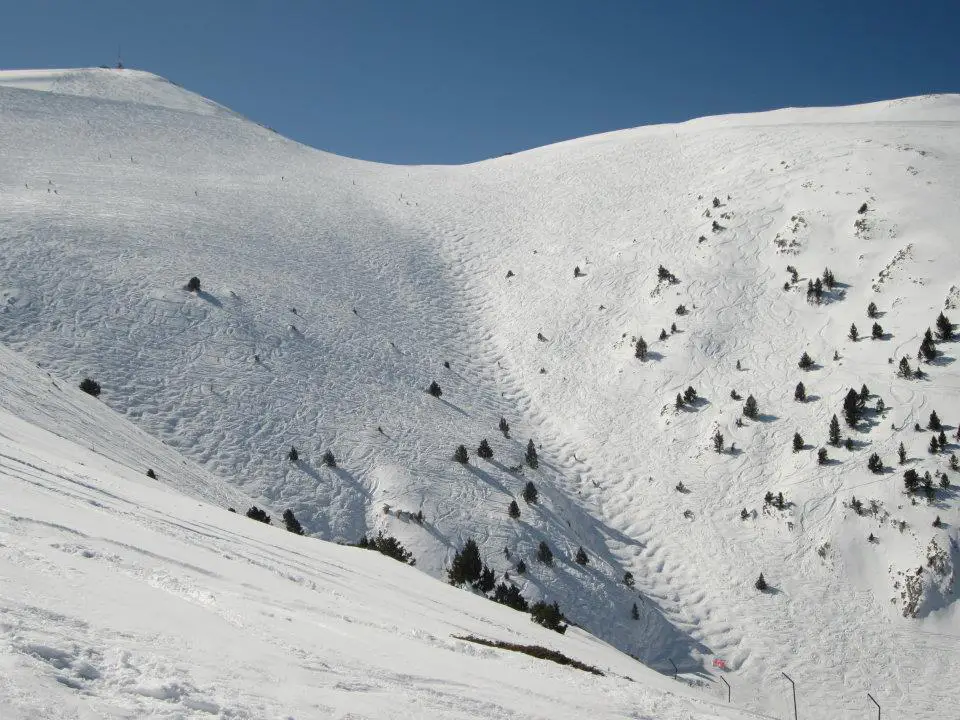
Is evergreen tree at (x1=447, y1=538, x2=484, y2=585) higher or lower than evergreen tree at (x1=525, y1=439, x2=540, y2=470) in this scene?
lower

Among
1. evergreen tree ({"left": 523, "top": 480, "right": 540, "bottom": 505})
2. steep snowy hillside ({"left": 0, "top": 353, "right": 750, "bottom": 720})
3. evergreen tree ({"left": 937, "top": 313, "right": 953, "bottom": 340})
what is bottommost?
steep snowy hillside ({"left": 0, "top": 353, "right": 750, "bottom": 720})

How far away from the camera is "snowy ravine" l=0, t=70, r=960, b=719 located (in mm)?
23703

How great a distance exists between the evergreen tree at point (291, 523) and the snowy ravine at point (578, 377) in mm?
1442

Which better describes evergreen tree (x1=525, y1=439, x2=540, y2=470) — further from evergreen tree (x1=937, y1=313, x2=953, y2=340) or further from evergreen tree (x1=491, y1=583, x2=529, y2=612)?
evergreen tree (x1=937, y1=313, x2=953, y2=340)

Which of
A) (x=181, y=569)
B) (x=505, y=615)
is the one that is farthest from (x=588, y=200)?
(x=181, y=569)

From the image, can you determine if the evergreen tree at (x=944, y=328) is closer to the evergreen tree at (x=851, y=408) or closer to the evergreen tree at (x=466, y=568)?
the evergreen tree at (x=851, y=408)

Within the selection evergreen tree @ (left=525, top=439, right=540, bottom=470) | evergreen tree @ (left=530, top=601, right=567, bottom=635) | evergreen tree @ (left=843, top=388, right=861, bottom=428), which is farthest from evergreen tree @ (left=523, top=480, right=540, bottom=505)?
evergreen tree @ (left=843, top=388, right=861, bottom=428)

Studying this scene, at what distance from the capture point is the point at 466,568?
21.8 metres

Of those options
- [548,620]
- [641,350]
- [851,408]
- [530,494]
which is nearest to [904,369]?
[851,408]

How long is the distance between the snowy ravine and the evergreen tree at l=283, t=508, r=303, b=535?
4.73 feet

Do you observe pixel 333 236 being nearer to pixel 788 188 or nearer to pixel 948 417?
pixel 788 188

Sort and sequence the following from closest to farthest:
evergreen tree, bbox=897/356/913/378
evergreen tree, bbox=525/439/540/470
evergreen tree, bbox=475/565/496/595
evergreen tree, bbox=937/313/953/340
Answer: evergreen tree, bbox=475/565/496/595, evergreen tree, bbox=897/356/913/378, evergreen tree, bbox=937/313/953/340, evergreen tree, bbox=525/439/540/470

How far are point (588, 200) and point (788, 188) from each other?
16.6 metres

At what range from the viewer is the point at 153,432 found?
2511cm
